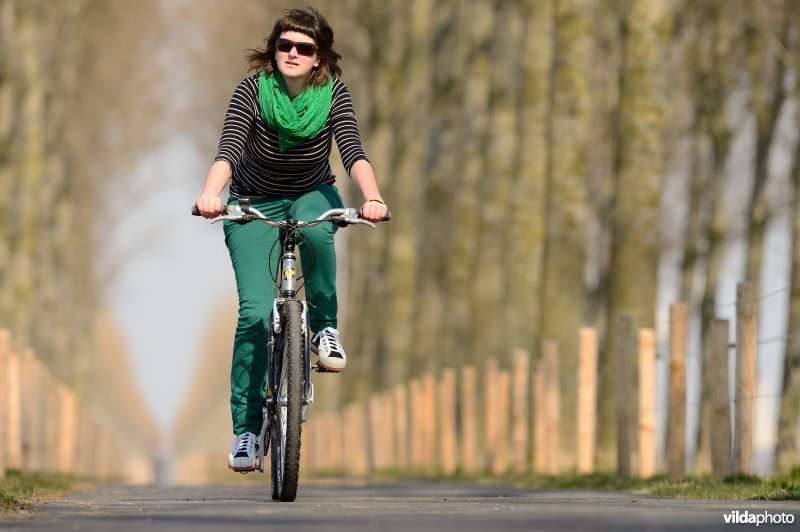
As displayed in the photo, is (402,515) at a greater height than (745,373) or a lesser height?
lesser

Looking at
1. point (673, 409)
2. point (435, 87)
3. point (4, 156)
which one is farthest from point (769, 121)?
point (673, 409)

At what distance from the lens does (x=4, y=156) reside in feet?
83.8

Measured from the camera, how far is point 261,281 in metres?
9.01

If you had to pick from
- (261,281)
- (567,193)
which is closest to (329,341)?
(261,281)

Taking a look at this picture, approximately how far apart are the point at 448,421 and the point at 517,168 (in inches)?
140

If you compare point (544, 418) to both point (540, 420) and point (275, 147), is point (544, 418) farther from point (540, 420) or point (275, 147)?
point (275, 147)

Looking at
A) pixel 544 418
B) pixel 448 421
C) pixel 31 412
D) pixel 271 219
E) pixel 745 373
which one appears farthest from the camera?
pixel 448 421

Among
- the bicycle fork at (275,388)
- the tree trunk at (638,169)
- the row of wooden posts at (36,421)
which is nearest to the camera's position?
the bicycle fork at (275,388)

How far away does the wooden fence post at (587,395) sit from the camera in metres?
14.7

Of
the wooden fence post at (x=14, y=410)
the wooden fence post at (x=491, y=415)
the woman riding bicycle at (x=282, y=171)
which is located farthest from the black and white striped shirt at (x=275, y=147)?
the wooden fence post at (x=491, y=415)

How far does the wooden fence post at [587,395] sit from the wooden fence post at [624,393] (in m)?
1.30

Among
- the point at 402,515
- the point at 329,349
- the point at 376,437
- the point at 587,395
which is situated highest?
the point at 329,349

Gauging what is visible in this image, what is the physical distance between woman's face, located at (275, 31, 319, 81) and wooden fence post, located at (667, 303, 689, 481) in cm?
435

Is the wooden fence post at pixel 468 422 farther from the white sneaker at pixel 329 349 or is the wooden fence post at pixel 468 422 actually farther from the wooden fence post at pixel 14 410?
the white sneaker at pixel 329 349
